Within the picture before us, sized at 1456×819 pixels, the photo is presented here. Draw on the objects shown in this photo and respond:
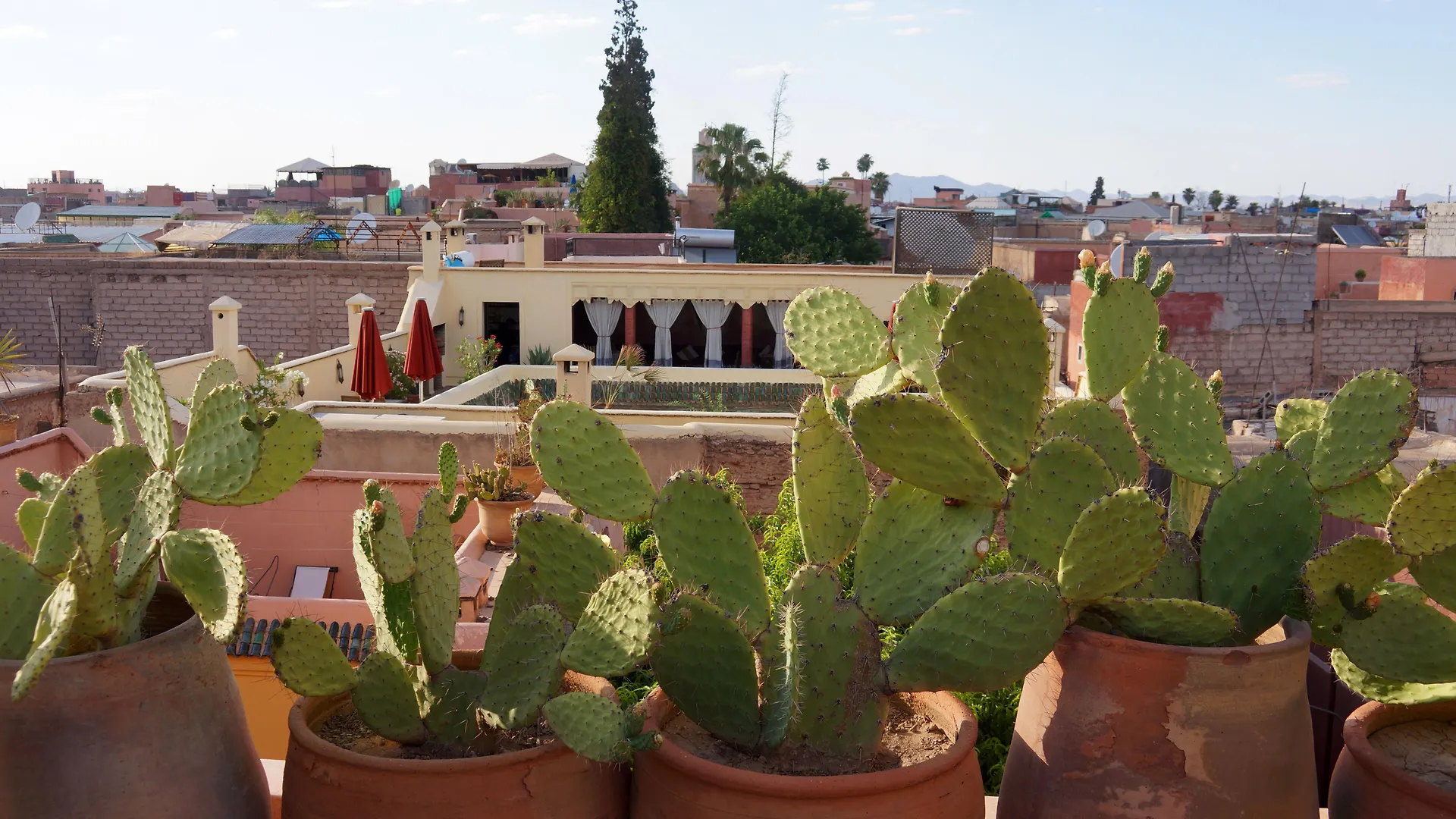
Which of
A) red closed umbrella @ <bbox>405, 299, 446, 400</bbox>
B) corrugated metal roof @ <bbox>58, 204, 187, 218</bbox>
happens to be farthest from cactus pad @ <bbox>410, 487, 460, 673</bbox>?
corrugated metal roof @ <bbox>58, 204, 187, 218</bbox>

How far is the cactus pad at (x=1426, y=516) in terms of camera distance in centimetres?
225

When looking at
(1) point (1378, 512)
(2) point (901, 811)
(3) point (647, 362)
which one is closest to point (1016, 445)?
(2) point (901, 811)

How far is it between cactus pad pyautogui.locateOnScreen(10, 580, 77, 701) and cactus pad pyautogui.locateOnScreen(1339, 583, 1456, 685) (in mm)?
2361

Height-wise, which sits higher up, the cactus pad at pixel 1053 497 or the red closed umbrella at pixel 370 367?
the cactus pad at pixel 1053 497

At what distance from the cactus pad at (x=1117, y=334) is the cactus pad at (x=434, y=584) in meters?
1.49

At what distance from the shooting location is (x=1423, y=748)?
2.31 meters

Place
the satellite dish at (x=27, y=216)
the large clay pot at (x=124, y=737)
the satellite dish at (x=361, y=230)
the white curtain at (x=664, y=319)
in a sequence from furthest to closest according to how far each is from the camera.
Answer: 1. the satellite dish at (x=27, y=216)
2. the satellite dish at (x=361, y=230)
3. the white curtain at (x=664, y=319)
4. the large clay pot at (x=124, y=737)

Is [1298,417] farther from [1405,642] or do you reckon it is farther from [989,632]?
[989,632]

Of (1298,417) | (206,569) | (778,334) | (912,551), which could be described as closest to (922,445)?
(912,551)

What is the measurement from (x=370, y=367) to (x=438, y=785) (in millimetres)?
13776

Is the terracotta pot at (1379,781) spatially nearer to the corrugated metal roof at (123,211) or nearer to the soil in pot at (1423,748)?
the soil in pot at (1423,748)

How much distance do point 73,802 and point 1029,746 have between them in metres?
1.73

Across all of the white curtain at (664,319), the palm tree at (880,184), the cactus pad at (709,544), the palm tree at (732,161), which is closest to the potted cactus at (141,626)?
the cactus pad at (709,544)

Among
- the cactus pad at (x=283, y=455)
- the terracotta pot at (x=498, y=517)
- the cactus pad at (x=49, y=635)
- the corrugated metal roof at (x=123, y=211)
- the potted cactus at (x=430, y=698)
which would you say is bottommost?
the terracotta pot at (x=498, y=517)
